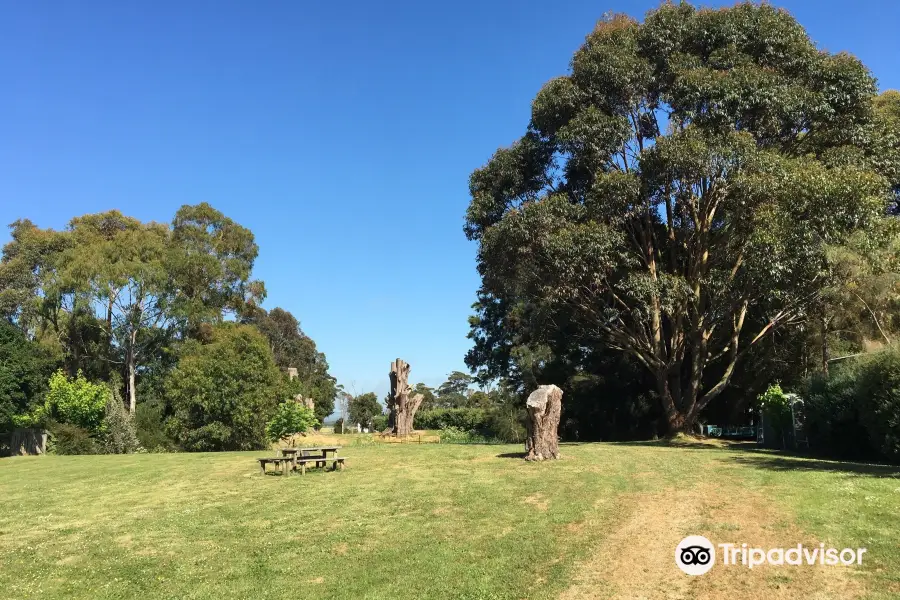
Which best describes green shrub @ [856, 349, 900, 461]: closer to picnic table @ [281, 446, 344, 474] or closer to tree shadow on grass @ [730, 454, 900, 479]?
tree shadow on grass @ [730, 454, 900, 479]

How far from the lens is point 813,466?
13.3m

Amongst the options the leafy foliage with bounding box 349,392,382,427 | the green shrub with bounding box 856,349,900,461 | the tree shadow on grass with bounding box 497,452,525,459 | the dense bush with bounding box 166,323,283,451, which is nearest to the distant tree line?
the dense bush with bounding box 166,323,283,451

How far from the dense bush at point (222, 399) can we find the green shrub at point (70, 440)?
145 inches

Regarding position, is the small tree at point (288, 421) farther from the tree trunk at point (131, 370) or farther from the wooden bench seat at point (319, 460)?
the tree trunk at point (131, 370)

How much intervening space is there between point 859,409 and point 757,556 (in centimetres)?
1009

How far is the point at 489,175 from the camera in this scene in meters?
24.5

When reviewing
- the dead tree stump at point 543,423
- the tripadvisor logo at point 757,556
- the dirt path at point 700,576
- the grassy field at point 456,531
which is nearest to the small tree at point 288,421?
the grassy field at point 456,531

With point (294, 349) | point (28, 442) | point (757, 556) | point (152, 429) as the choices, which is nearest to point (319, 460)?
point (757, 556)

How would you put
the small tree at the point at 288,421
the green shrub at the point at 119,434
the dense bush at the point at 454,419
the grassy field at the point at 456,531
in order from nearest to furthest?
the grassy field at the point at 456,531
the small tree at the point at 288,421
the green shrub at the point at 119,434
the dense bush at the point at 454,419

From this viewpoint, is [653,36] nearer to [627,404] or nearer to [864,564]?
[627,404]

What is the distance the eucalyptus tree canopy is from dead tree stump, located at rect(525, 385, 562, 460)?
634 centimetres

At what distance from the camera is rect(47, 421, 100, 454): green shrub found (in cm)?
2831

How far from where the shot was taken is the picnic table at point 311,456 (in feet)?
49.1

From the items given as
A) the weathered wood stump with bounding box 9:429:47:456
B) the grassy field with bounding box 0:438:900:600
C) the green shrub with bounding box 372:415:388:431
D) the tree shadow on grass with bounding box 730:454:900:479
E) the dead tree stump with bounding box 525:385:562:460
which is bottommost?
the green shrub with bounding box 372:415:388:431
